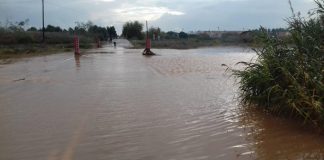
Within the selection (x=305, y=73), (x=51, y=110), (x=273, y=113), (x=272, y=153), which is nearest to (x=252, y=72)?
(x=273, y=113)

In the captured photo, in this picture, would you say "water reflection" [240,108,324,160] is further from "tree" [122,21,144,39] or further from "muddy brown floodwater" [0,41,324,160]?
"tree" [122,21,144,39]

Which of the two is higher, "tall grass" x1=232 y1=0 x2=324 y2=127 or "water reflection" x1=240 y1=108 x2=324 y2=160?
"tall grass" x1=232 y1=0 x2=324 y2=127

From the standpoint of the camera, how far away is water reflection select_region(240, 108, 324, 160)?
5.37 m

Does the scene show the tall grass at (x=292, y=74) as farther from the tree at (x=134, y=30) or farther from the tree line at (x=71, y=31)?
the tree at (x=134, y=30)

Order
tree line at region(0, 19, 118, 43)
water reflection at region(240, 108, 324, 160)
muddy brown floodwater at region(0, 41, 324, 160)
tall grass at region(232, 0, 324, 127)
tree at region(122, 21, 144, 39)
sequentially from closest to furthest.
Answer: water reflection at region(240, 108, 324, 160)
muddy brown floodwater at region(0, 41, 324, 160)
tall grass at region(232, 0, 324, 127)
tree line at region(0, 19, 118, 43)
tree at region(122, 21, 144, 39)

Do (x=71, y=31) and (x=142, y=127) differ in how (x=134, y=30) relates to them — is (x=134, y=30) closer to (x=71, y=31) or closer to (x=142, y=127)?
(x=71, y=31)

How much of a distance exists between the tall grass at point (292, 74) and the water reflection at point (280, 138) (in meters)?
0.20

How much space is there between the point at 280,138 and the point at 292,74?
4.52 ft

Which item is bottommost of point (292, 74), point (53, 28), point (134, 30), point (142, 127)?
point (142, 127)

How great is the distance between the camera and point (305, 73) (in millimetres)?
6648

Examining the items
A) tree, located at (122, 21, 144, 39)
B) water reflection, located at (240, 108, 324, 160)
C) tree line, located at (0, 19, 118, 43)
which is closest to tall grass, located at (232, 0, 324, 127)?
water reflection, located at (240, 108, 324, 160)

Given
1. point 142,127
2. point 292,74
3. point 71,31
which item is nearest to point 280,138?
point 292,74

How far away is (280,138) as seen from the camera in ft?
20.0

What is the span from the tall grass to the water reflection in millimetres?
204
